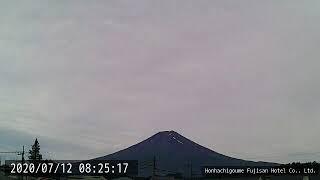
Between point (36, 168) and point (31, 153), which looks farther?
point (31, 153)

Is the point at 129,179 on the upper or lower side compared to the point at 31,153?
lower

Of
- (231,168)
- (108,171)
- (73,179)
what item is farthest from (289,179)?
(108,171)

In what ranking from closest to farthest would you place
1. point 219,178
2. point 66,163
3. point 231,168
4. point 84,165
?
point 84,165 < point 66,163 < point 231,168 < point 219,178

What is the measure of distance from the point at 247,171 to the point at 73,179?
35.5m

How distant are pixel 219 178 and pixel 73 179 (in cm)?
3560

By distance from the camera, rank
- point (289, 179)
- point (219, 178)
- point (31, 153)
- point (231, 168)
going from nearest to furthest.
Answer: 1. point (289, 179)
2. point (231, 168)
3. point (219, 178)
4. point (31, 153)

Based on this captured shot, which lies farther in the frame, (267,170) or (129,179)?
(129,179)

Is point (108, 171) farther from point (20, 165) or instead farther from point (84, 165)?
point (20, 165)

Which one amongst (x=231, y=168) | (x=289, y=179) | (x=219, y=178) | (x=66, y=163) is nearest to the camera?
(x=66, y=163)

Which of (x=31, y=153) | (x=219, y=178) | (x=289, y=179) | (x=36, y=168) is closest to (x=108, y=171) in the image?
(x=36, y=168)

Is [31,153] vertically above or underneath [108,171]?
above

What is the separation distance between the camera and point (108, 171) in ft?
203

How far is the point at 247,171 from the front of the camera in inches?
4129

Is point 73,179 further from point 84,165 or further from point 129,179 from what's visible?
point 84,165
